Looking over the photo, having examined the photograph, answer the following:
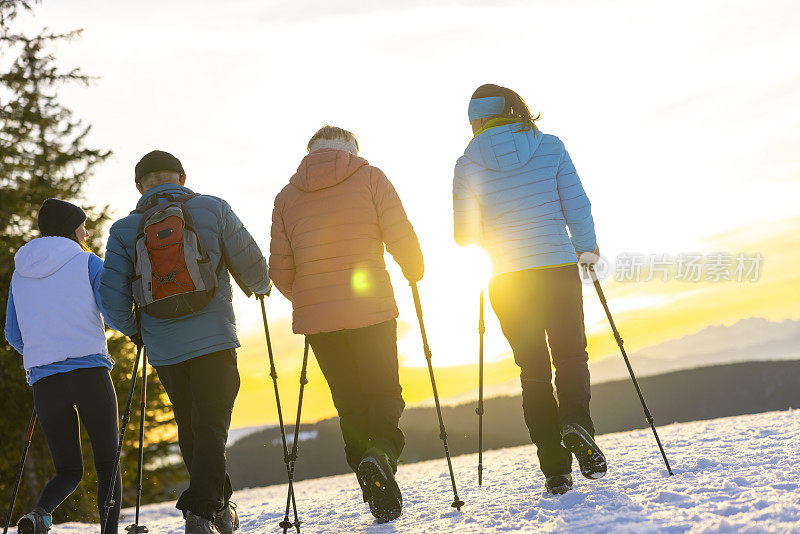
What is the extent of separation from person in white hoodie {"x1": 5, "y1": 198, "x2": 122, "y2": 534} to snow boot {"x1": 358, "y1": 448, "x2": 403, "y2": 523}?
5.23 feet

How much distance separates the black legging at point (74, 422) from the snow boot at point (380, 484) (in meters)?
1.60

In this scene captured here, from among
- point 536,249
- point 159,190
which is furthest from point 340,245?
point 536,249

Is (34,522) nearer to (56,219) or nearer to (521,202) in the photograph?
(56,219)

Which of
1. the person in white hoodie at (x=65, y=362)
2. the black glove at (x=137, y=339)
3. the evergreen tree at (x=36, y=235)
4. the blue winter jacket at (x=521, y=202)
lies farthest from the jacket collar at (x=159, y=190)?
the evergreen tree at (x=36, y=235)

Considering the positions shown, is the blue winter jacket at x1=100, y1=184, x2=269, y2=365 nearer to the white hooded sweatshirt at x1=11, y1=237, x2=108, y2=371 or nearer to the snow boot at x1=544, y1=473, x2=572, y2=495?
the white hooded sweatshirt at x1=11, y1=237, x2=108, y2=371

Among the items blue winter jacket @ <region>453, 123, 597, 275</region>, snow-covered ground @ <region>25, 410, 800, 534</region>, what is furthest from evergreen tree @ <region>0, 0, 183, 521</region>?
blue winter jacket @ <region>453, 123, 597, 275</region>

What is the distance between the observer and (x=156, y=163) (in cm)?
432

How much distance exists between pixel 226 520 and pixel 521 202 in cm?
275

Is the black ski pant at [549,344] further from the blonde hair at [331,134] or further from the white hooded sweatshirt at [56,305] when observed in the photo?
the white hooded sweatshirt at [56,305]

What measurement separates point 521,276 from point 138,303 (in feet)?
7.93

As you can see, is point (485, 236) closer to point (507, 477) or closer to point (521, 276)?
point (521, 276)

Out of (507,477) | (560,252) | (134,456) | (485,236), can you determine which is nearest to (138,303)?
(485,236)

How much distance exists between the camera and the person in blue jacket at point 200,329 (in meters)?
3.98

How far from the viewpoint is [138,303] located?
13.6 feet
